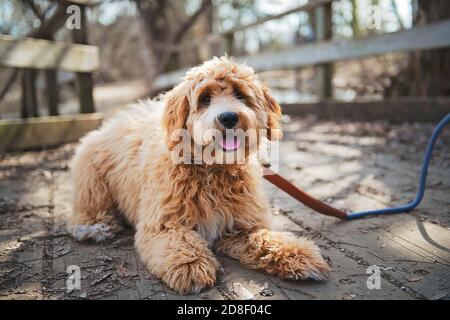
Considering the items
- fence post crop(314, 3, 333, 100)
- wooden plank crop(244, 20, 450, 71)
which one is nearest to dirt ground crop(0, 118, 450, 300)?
wooden plank crop(244, 20, 450, 71)

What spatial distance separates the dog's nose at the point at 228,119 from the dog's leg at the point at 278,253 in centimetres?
80

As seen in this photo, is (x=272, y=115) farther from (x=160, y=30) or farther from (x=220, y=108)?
(x=160, y=30)

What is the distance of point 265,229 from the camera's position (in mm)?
2801

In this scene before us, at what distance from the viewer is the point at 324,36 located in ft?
26.4

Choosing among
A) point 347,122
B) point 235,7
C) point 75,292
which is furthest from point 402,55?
point 75,292

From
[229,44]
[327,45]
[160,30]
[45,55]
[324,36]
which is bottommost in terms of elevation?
[45,55]

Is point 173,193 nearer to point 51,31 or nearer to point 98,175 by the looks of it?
point 98,175

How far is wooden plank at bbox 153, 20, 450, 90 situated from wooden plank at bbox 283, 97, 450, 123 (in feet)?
3.00

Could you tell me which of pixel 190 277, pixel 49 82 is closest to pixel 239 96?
pixel 190 277

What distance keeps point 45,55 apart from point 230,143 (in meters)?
4.42

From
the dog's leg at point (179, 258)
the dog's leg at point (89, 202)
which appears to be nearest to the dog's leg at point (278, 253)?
the dog's leg at point (179, 258)

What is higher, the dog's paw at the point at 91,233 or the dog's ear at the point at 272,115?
the dog's ear at the point at 272,115

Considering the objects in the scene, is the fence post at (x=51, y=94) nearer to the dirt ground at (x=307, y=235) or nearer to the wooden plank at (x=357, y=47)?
the dirt ground at (x=307, y=235)

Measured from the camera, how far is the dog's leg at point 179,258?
223 centimetres
